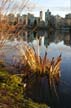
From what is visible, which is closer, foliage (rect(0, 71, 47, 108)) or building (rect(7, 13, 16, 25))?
foliage (rect(0, 71, 47, 108))

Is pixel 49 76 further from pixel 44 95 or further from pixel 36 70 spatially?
pixel 44 95

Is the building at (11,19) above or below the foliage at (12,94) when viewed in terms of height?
above

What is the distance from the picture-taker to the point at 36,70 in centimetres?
965

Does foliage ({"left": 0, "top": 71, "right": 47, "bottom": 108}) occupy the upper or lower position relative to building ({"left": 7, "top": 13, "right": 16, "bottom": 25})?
lower

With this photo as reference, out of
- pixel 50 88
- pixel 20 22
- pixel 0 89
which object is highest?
pixel 20 22

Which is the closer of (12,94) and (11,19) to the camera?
(12,94)

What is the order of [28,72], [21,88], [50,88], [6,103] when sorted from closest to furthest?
1. [6,103]
2. [21,88]
3. [50,88]
4. [28,72]

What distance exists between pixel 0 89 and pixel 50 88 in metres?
2.37

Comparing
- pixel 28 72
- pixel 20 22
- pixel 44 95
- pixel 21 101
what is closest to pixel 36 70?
pixel 28 72

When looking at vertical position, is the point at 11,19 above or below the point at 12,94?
above

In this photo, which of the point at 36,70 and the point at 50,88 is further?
the point at 36,70

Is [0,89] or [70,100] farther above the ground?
[0,89]

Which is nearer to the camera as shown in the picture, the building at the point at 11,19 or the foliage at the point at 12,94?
the foliage at the point at 12,94

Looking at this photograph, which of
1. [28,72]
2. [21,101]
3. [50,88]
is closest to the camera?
[21,101]
